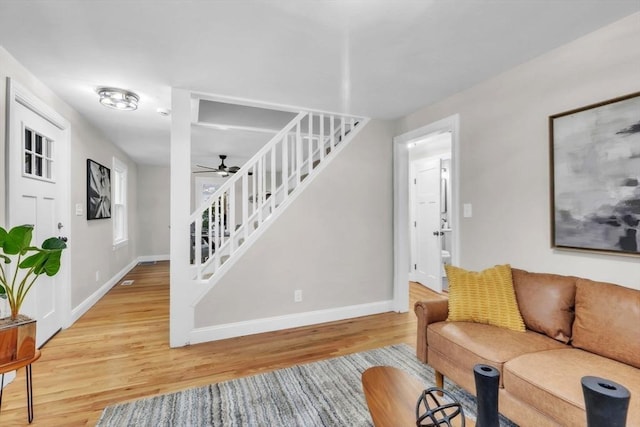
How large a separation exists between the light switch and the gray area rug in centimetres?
135

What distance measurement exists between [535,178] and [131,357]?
3489mm

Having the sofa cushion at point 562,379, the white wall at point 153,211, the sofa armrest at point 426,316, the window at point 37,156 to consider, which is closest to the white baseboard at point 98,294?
the white wall at point 153,211

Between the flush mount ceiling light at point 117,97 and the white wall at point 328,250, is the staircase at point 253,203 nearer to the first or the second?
the white wall at point 328,250

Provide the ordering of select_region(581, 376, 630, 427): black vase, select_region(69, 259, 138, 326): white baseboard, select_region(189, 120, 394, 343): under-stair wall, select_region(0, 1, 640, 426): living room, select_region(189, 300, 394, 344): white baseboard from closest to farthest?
select_region(581, 376, 630, 427): black vase → select_region(0, 1, 640, 426): living room → select_region(189, 300, 394, 344): white baseboard → select_region(189, 120, 394, 343): under-stair wall → select_region(69, 259, 138, 326): white baseboard

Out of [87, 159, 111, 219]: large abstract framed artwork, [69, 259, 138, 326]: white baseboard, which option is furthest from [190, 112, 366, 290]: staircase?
[87, 159, 111, 219]: large abstract framed artwork

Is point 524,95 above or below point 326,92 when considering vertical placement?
below

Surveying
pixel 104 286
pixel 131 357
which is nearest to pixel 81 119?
pixel 104 286

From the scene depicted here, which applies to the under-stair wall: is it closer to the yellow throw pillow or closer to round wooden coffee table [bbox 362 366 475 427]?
the yellow throw pillow

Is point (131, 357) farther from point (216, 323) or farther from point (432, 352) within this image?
point (432, 352)

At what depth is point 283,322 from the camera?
3.14 m

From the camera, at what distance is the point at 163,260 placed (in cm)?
725

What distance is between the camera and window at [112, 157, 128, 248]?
17.7 feet

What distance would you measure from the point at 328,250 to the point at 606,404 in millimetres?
2721

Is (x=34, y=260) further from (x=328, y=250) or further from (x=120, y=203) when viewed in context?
(x=120, y=203)
